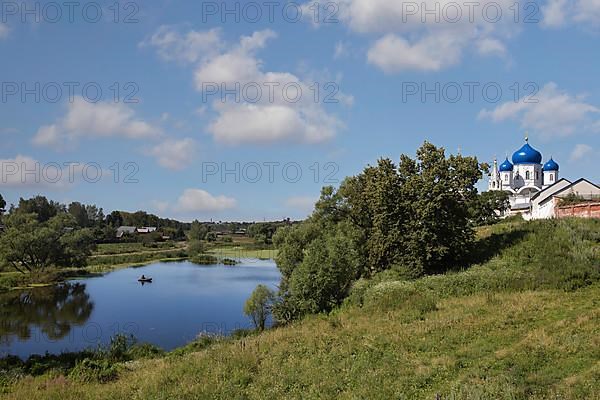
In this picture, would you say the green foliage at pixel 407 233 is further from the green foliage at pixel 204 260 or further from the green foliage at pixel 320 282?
the green foliage at pixel 204 260

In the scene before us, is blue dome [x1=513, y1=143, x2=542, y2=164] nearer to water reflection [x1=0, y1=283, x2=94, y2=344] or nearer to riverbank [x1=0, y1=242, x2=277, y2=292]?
riverbank [x1=0, y1=242, x2=277, y2=292]

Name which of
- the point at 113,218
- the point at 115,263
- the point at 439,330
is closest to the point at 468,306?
the point at 439,330

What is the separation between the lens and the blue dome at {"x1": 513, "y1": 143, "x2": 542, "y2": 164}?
215ft

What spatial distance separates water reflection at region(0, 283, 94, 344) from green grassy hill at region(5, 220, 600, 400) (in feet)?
57.0

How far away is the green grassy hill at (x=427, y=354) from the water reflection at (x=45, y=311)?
1738 cm

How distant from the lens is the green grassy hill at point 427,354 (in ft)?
33.5

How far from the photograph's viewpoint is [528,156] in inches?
2581

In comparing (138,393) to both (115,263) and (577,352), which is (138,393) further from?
(115,263)

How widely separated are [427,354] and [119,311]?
33167 mm

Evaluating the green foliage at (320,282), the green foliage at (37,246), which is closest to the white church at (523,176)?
the green foliage at (320,282)

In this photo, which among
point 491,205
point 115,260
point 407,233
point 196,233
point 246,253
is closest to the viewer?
point 407,233

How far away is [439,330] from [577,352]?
4.21 m

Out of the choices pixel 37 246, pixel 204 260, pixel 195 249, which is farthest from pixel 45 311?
pixel 195 249

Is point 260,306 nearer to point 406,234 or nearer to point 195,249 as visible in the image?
point 406,234
